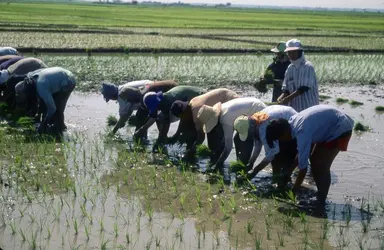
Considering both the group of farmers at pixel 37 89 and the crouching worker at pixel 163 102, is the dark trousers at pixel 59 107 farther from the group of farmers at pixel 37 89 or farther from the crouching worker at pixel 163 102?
the crouching worker at pixel 163 102

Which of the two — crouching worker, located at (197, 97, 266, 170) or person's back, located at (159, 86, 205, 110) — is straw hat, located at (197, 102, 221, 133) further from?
person's back, located at (159, 86, 205, 110)

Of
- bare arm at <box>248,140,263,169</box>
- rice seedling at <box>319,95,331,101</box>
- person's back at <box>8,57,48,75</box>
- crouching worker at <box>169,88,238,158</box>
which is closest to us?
bare arm at <box>248,140,263,169</box>

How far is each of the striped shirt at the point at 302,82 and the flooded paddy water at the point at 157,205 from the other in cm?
83

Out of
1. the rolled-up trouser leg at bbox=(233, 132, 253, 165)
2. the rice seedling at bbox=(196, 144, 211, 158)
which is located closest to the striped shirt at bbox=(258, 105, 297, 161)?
the rolled-up trouser leg at bbox=(233, 132, 253, 165)

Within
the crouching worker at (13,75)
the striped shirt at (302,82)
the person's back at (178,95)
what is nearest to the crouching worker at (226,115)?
the person's back at (178,95)

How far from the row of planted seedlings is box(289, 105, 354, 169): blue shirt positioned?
1.63 feet

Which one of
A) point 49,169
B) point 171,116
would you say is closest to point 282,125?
point 171,116

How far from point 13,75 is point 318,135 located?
4.91m

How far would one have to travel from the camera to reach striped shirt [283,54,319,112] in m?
6.54

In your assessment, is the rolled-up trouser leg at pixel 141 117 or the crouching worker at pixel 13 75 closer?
the rolled-up trouser leg at pixel 141 117

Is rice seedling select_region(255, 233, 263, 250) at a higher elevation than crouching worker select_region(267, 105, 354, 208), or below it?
below

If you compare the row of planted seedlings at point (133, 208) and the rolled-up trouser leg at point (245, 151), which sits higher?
the rolled-up trouser leg at point (245, 151)

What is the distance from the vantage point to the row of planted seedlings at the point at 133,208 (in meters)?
4.47

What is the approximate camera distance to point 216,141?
648cm
